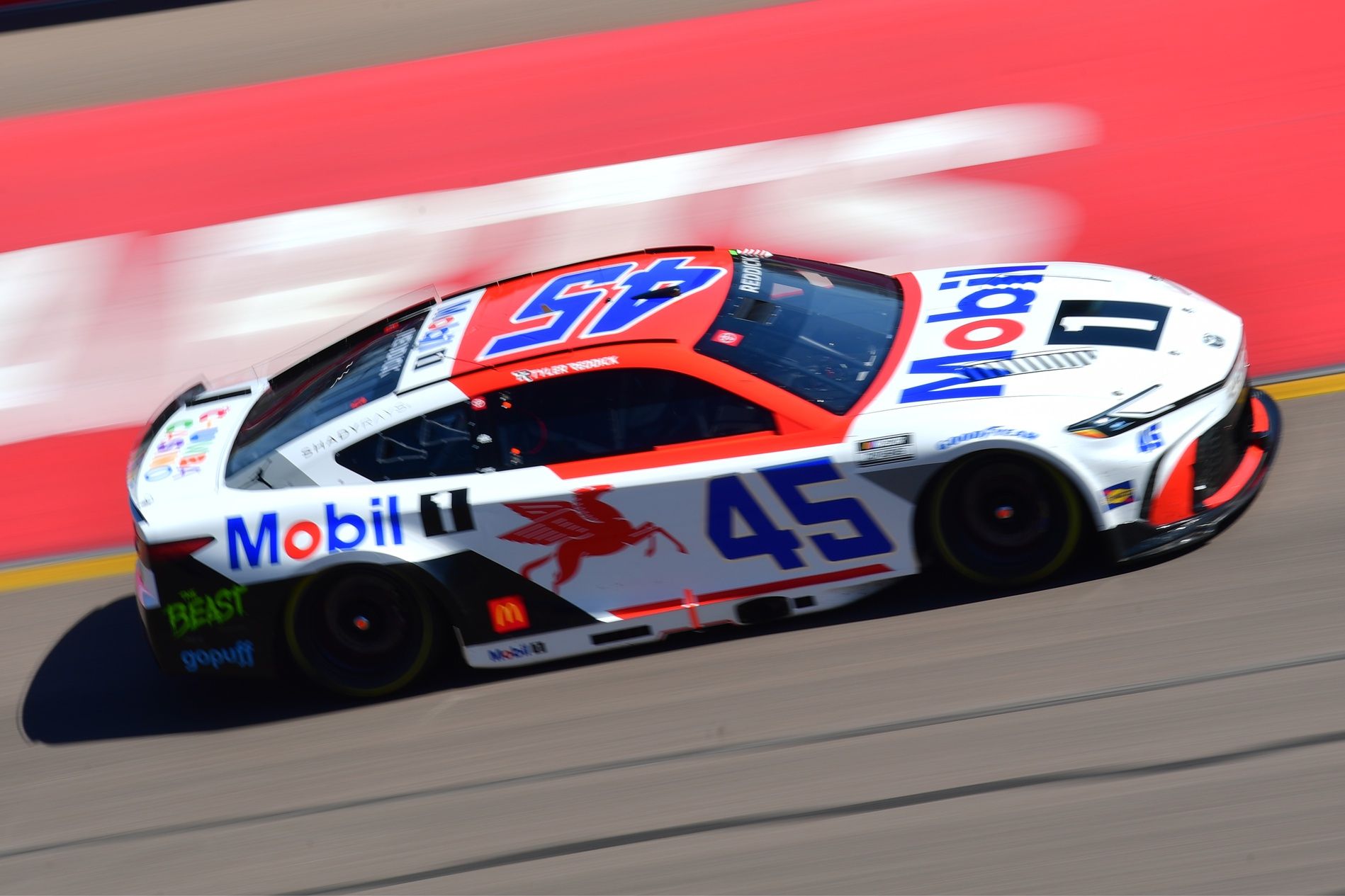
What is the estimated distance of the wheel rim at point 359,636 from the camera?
18.5ft

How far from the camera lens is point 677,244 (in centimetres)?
843

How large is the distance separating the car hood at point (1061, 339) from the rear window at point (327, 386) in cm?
205

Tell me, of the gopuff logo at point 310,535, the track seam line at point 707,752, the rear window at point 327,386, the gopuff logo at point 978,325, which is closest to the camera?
the track seam line at point 707,752

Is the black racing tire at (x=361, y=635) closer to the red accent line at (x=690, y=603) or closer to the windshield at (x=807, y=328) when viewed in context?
the red accent line at (x=690, y=603)

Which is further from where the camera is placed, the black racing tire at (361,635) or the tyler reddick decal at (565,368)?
the black racing tire at (361,635)

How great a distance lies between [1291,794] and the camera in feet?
14.3

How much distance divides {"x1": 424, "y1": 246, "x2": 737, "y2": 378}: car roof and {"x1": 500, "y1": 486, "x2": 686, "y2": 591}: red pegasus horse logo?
0.59 metres

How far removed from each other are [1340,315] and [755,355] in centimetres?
346

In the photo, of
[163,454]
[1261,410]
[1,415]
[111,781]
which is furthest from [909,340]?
[1,415]

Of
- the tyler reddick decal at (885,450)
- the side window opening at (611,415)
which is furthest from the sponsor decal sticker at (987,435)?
the side window opening at (611,415)

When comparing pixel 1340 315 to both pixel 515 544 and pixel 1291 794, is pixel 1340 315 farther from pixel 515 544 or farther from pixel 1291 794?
pixel 515 544

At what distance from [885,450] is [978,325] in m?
0.84

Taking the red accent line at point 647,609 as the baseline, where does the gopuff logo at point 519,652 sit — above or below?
below

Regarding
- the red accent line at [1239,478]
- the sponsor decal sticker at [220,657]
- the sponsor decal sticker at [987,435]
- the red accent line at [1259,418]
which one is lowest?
the red accent line at [1239,478]
